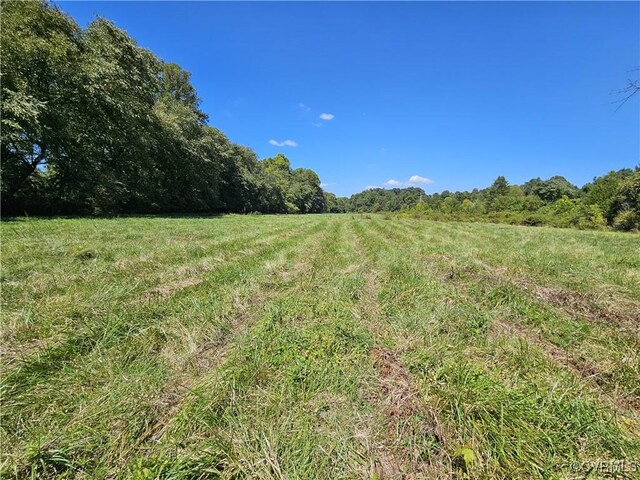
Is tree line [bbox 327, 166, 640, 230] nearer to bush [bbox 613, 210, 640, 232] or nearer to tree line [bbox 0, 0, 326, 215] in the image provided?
bush [bbox 613, 210, 640, 232]

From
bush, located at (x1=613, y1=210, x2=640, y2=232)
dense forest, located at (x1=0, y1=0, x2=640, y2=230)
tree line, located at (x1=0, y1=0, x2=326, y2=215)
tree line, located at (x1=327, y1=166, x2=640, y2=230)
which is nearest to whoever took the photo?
tree line, located at (x1=0, y1=0, x2=326, y2=215)

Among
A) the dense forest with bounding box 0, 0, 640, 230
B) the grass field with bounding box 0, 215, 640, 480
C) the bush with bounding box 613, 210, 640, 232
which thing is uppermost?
the dense forest with bounding box 0, 0, 640, 230

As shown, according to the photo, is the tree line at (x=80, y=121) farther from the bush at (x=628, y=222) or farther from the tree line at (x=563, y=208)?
the bush at (x=628, y=222)

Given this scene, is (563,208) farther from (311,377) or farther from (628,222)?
(311,377)

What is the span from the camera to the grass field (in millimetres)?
1681

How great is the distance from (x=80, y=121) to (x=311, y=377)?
21388 millimetres

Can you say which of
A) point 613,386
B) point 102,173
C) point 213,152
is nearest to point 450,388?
point 613,386

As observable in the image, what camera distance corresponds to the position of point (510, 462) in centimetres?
166

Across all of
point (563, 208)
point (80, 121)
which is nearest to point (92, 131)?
point (80, 121)

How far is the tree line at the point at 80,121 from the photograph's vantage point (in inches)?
520

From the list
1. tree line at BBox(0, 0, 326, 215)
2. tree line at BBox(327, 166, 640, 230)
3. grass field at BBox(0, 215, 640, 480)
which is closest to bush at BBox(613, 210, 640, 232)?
tree line at BBox(327, 166, 640, 230)

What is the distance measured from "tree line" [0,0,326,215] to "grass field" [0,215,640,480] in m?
14.1

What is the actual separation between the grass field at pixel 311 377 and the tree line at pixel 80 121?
1413 centimetres

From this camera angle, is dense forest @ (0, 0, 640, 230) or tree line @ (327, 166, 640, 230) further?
tree line @ (327, 166, 640, 230)
